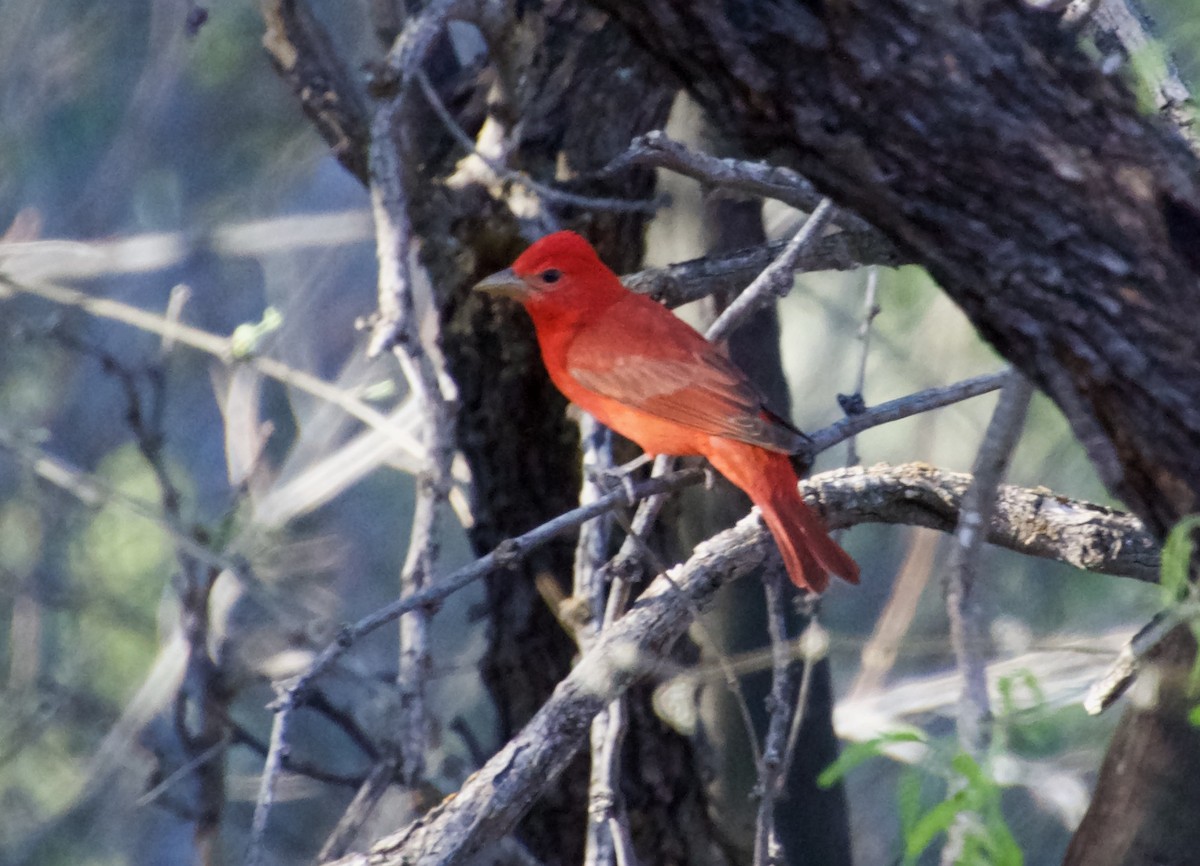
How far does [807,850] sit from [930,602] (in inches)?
133

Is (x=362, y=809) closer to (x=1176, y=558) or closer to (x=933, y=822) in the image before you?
(x=933, y=822)

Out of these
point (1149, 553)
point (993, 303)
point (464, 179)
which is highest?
point (464, 179)

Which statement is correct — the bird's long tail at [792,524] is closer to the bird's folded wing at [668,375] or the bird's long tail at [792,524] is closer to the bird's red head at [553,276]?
the bird's folded wing at [668,375]

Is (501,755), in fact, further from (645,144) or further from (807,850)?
(807,850)

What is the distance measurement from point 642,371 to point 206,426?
16.4 feet

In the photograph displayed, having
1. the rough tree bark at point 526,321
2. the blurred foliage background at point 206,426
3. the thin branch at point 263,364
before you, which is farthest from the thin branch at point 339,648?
the blurred foliage background at point 206,426

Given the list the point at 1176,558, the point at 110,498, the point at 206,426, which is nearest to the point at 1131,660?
the point at 1176,558

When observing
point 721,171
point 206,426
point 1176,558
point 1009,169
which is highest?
point 206,426

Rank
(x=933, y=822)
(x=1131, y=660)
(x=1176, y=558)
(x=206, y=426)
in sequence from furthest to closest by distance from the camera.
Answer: (x=206, y=426) < (x=1131, y=660) < (x=1176, y=558) < (x=933, y=822)

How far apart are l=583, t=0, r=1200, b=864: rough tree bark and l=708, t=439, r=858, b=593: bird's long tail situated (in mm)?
1271

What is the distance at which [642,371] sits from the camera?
143 inches

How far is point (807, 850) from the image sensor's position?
4.07 m

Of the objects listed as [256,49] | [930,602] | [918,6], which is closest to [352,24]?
[256,49]

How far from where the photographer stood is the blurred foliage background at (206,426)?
620 cm
